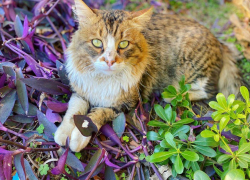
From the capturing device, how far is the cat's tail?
238cm

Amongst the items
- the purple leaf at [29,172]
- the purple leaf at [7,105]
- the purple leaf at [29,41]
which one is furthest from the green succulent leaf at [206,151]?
the purple leaf at [29,41]

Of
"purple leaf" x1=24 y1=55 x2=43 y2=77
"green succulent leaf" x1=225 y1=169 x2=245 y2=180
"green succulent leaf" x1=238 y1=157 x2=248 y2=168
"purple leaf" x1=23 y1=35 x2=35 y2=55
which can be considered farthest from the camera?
"purple leaf" x1=23 y1=35 x2=35 y2=55

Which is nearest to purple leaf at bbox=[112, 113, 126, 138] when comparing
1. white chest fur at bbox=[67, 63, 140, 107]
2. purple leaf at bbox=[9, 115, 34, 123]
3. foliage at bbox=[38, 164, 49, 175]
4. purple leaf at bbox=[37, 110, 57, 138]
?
white chest fur at bbox=[67, 63, 140, 107]

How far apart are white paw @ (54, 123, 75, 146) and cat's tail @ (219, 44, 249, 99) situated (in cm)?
154

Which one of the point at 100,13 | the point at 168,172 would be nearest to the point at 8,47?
the point at 100,13

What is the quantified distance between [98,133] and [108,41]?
2.42 ft

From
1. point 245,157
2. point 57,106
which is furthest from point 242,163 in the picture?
point 57,106

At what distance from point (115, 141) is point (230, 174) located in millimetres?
865

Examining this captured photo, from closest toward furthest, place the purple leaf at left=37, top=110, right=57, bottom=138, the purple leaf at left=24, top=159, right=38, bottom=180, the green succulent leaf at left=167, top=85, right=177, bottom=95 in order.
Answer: the purple leaf at left=24, top=159, right=38, bottom=180, the purple leaf at left=37, top=110, right=57, bottom=138, the green succulent leaf at left=167, top=85, right=177, bottom=95

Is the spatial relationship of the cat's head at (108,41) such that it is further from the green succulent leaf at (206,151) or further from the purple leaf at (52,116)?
the green succulent leaf at (206,151)

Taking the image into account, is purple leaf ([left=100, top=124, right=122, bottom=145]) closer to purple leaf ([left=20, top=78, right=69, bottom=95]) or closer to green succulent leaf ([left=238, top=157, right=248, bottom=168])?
purple leaf ([left=20, top=78, right=69, bottom=95])

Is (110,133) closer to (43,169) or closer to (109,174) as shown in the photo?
(109,174)

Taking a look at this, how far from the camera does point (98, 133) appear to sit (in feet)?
6.47

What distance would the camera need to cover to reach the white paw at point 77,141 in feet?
5.80
